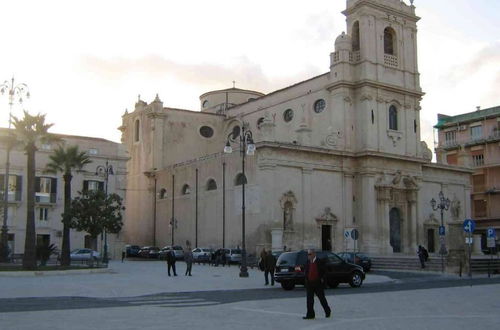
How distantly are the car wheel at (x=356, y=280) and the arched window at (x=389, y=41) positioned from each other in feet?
116

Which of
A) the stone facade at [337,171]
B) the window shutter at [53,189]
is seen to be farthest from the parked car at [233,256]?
the window shutter at [53,189]

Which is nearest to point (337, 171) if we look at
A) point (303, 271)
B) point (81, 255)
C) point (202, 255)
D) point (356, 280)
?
point (202, 255)

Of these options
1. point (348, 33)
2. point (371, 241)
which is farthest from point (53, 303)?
point (348, 33)

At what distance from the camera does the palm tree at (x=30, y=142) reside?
33250mm

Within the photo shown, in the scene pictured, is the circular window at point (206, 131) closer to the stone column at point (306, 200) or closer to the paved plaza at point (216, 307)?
the stone column at point (306, 200)

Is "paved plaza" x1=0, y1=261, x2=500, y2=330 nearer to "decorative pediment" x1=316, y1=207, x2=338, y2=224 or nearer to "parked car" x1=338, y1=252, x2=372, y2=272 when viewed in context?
"parked car" x1=338, y1=252, x2=372, y2=272

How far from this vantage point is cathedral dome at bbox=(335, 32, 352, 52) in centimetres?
5438

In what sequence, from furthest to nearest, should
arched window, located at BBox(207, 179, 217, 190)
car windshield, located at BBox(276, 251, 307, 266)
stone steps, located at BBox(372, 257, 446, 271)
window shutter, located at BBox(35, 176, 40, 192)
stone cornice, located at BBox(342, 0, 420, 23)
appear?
stone cornice, located at BBox(342, 0, 420, 23) → arched window, located at BBox(207, 179, 217, 190) → window shutter, located at BBox(35, 176, 40, 192) → stone steps, located at BBox(372, 257, 446, 271) → car windshield, located at BBox(276, 251, 307, 266)

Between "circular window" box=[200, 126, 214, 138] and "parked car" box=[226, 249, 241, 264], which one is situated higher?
"circular window" box=[200, 126, 214, 138]

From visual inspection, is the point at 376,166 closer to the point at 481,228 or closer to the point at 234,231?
the point at 234,231

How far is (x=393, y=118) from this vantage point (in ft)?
184

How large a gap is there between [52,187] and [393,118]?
95.3 ft

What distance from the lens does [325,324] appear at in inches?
511

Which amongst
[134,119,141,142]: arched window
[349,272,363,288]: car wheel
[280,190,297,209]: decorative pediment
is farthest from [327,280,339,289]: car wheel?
[134,119,141,142]: arched window
